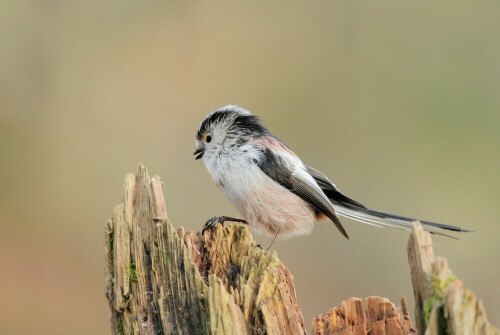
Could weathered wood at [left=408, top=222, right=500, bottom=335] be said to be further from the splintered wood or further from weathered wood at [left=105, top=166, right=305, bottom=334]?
weathered wood at [left=105, top=166, right=305, bottom=334]

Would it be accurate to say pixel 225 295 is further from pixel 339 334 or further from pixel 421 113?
pixel 421 113

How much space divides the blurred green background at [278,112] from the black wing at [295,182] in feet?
9.97

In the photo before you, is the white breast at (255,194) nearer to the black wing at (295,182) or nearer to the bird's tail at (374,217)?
the black wing at (295,182)

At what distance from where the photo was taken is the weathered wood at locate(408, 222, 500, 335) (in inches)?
103

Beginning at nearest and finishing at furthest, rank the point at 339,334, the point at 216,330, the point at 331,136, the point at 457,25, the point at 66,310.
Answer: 1. the point at 216,330
2. the point at 339,334
3. the point at 66,310
4. the point at 331,136
5. the point at 457,25

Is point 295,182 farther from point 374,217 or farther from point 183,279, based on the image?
point 183,279

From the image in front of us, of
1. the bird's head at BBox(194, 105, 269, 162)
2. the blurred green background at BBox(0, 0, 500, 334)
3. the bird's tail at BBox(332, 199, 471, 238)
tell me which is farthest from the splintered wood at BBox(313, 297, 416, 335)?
the blurred green background at BBox(0, 0, 500, 334)

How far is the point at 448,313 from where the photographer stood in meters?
2.63

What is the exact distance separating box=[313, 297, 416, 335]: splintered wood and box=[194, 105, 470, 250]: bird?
158 cm

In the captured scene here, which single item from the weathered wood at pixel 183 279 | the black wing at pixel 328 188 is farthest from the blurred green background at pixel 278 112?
the weathered wood at pixel 183 279

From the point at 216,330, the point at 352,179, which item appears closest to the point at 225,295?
the point at 216,330

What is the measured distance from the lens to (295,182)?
534cm

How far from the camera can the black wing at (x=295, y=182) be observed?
17.1ft

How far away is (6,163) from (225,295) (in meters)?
6.93
